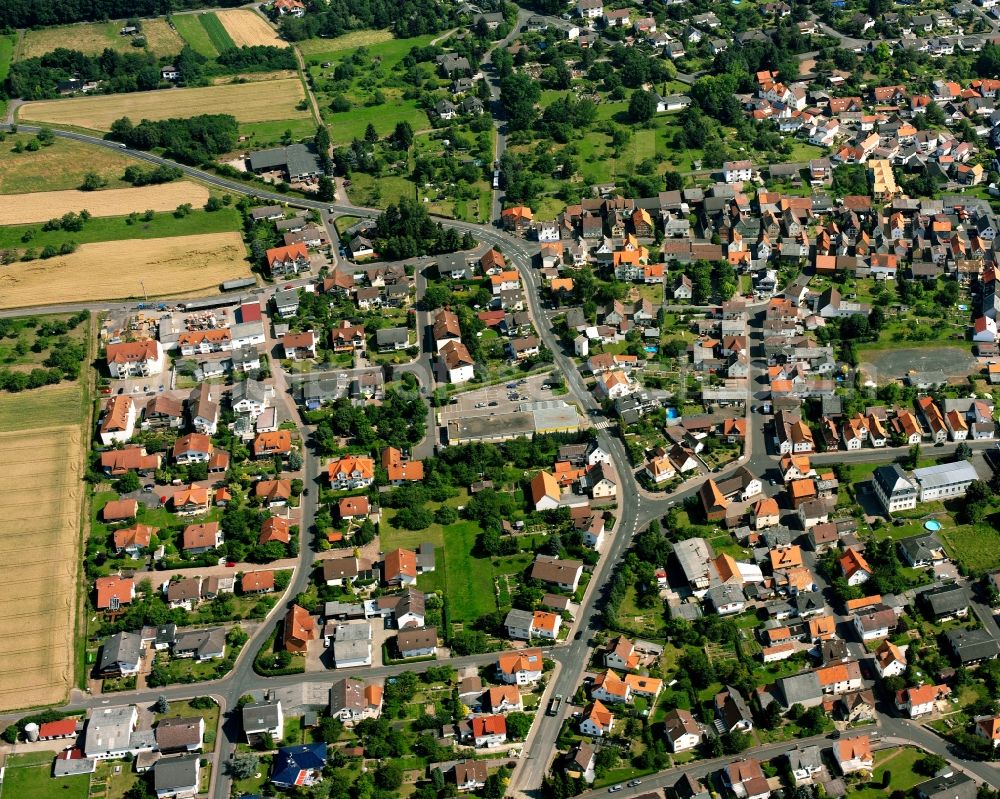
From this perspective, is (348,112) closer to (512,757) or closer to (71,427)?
(71,427)

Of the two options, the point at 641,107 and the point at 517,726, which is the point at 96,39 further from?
the point at 517,726

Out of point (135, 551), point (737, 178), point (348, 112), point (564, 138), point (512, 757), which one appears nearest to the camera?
point (512, 757)

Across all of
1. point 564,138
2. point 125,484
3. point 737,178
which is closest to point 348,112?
point 564,138

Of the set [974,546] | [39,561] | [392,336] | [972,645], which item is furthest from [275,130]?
[972,645]

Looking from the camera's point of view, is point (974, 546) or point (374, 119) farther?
point (374, 119)

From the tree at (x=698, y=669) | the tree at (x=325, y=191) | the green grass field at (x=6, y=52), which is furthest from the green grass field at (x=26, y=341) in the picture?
the tree at (x=698, y=669)

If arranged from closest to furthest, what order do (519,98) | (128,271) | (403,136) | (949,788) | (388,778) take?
(949,788) → (388,778) → (128,271) → (403,136) → (519,98)

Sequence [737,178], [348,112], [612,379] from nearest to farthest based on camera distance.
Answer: [612,379], [737,178], [348,112]

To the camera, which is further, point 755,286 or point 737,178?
point 737,178
